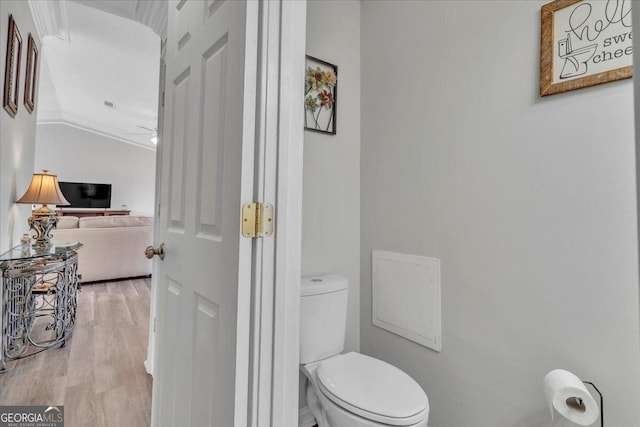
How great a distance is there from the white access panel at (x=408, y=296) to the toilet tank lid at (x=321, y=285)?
286 millimetres

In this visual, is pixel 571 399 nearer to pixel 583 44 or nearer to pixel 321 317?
pixel 321 317

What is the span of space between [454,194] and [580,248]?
510 millimetres

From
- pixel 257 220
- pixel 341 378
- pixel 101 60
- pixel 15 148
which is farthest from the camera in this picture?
pixel 101 60

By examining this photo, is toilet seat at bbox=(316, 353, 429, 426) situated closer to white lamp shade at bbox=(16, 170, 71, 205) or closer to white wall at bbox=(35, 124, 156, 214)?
white lamp shade at bbox=(16, 170, 71, 205)

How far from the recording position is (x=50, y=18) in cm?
274

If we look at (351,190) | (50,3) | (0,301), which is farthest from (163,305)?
(50,3)

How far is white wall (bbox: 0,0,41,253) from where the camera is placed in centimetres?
191

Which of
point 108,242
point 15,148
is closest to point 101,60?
point 15,148

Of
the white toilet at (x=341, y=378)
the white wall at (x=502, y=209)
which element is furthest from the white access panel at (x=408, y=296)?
the white toilet at (x=341, y=378)

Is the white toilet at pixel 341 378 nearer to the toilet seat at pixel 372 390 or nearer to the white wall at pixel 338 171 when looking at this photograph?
the toilet seat at pixel 372 390

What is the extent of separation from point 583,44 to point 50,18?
381cm

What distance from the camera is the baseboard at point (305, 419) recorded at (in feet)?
5.36

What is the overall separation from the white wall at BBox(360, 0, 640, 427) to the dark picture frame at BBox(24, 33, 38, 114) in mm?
2754

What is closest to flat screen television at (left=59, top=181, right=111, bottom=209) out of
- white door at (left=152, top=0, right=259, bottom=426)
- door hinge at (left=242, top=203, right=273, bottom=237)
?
white door at (left=152, top=0, right=259, bottom=426)
